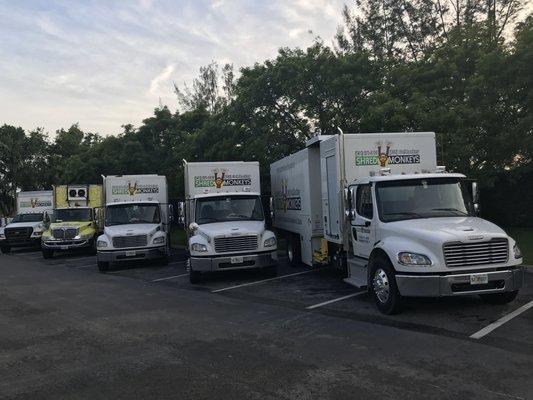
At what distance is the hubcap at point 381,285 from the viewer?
830 cm

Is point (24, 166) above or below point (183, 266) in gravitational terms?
above

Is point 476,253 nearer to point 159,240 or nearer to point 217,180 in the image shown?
point 217,180

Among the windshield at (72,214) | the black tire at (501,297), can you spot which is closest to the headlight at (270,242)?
the black tire at (501,297)

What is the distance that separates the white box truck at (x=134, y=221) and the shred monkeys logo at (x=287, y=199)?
410 centimetres

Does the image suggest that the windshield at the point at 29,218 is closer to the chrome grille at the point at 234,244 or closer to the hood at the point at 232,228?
the hood at the point at 232,228

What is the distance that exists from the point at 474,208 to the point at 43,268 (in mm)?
14833

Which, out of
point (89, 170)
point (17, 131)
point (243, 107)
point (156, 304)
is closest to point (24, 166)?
point (17, 131)

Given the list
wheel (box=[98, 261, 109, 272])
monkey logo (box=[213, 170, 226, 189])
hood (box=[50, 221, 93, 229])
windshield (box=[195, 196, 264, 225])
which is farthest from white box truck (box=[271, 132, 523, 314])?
hood (box=[50, 221, 93, 229])

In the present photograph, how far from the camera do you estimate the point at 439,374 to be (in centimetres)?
541

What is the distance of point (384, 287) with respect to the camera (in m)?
8.34

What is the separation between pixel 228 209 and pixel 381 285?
20.8ft

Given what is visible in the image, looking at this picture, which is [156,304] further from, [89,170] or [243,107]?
[89,170]

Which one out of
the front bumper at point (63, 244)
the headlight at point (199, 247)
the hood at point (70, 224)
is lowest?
the front bumper at point (63, 244)

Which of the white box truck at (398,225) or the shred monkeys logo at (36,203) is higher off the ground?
the shred monkeys logo at (36,203)
